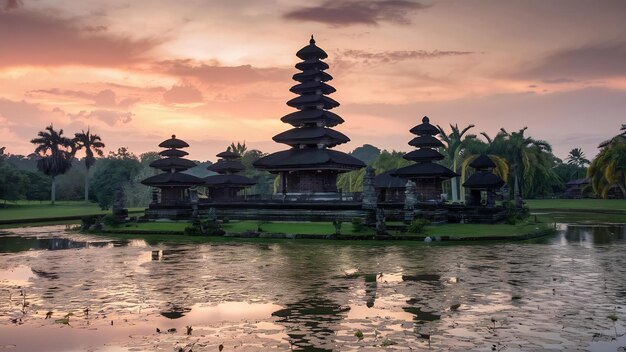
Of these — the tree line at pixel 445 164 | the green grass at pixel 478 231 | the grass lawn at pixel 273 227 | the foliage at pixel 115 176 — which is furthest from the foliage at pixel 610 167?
the foliage at pixel 115 176

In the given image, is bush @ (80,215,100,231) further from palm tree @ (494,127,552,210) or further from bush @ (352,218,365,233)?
palm tree @ (494,127,552,210)

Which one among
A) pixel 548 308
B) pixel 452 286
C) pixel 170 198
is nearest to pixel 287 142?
pixel 170 198

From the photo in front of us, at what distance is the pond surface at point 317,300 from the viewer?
10297 millimetres

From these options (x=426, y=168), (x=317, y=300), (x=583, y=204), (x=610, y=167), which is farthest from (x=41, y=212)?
(x=610, y=167)

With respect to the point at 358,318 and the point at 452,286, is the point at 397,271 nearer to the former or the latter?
the point at 452,286

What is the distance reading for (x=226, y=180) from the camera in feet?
197

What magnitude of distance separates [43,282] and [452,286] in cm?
1251

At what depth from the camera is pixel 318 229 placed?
35.1m

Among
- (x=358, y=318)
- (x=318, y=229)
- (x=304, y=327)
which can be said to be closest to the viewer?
(x=304, y=327)

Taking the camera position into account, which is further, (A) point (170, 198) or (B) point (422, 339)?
(A) point (170, 198)

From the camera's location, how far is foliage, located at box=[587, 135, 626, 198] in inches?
2729

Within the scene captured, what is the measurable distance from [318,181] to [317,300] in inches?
1402

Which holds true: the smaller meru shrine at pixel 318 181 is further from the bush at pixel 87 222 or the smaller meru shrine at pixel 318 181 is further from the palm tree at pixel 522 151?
the palm tree at pixel 522 151

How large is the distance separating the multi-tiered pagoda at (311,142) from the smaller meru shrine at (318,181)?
0.29 ft
